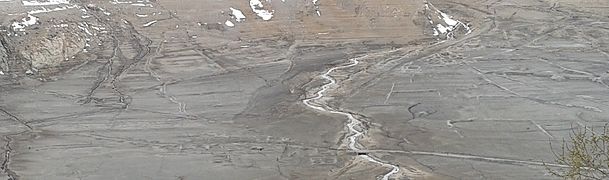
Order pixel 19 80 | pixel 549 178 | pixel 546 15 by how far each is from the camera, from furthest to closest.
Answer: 1. pixel 546 15
2. pixel 19 80
3. pixel 549 178

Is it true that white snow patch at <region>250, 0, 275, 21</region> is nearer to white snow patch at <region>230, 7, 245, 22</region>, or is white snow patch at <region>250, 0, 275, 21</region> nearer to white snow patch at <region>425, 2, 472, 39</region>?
white snow patch at <region>230, 7, 245, 22</region>

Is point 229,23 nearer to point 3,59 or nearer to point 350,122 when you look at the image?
point 3,59

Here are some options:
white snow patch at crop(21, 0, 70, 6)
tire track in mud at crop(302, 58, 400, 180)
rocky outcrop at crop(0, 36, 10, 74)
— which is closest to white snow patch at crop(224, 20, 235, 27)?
white snow patch at crop(21, 0, 70, 6)

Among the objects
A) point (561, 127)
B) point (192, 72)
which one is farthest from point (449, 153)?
point (192, 72)

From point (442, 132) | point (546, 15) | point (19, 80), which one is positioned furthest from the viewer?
point (546, 15)

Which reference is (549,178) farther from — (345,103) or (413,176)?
(345,103)

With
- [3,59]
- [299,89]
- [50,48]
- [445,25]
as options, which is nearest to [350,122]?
[299,89]

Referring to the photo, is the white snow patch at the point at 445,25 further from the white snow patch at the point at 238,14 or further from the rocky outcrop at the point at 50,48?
the rocky outcrop at the point at 50,48
